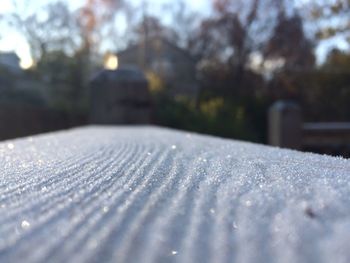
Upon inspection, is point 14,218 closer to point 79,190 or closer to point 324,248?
point 79,190

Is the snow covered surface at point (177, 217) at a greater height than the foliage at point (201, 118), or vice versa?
the snow covered surface at point (177, 217)

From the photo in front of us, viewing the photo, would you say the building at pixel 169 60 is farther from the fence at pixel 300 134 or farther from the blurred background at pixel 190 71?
the fence at pixel 300 134

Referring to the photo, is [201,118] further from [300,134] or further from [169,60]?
[169,60]

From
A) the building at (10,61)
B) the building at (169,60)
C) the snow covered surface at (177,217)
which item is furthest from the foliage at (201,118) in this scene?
the building at (169,60)

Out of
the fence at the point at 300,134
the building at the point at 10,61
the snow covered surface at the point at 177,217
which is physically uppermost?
the building at the point at 10,61

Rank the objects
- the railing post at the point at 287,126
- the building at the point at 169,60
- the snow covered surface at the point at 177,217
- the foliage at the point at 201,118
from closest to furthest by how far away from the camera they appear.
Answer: the snow covered surface at the point at 177,217
the railing post at the point at 287,126
the foliage at the point at 201,118
the building at the point at 169,60

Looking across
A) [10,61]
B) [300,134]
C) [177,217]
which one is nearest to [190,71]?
[10,61]
